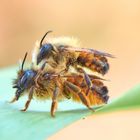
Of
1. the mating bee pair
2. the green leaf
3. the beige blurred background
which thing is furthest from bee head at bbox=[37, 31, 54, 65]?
the beige blurred background

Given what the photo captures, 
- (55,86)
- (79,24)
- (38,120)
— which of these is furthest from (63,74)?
(79,24)

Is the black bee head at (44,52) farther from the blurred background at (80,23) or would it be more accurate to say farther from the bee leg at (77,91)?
the blurred background at (80,23)

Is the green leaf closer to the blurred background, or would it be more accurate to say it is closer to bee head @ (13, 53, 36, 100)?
bee head @ (13, 53, 36, 100)

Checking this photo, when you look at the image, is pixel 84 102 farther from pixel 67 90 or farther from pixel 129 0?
pixel 129 0

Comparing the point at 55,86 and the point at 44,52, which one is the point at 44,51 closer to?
the point at 44,52

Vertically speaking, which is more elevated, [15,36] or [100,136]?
[15,36]

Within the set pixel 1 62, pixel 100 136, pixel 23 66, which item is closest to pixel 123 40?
pixel 1 62
